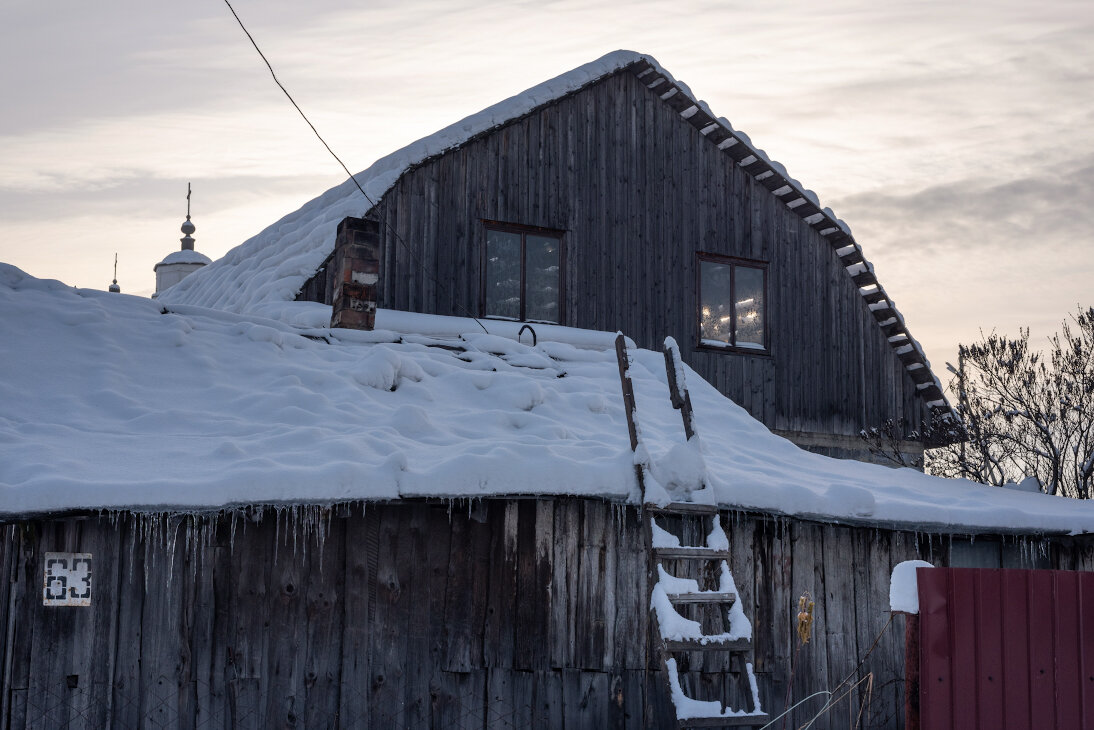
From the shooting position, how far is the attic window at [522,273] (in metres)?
13.7

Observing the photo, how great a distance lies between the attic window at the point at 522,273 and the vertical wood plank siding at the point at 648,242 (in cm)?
15

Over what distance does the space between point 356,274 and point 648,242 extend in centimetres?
456

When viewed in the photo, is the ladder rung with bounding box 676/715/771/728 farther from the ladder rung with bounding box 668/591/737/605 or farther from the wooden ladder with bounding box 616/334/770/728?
the ladder rung with bounding box 668/591/737/605

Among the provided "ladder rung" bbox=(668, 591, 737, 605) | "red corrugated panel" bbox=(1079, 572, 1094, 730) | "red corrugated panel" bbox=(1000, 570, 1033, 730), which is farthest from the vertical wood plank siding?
"red corrugated panel" bbox=(1000, 570, 1033, 730)

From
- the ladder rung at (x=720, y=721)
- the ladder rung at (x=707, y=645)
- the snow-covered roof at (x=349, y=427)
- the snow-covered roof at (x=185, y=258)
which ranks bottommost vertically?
the ladder rung at (x=720, y=721)

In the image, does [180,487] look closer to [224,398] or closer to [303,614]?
[303,614]

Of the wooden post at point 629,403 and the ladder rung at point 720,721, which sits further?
the wooden post at point 629,403

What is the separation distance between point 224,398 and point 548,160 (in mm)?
6378

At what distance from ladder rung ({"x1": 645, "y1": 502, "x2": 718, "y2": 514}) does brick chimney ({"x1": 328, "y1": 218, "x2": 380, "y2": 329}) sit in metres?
4.57

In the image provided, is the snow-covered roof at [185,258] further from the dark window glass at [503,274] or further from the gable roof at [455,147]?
the dark window glass at [503,274]

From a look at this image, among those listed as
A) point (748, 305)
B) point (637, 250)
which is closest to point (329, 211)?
point (637, 250)

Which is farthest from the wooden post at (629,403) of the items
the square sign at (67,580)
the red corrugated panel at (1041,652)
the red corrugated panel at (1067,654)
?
the square sign at (67,580)

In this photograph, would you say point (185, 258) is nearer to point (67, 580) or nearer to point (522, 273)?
point (522, 273)

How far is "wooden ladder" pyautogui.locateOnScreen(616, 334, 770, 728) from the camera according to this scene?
7.67m
